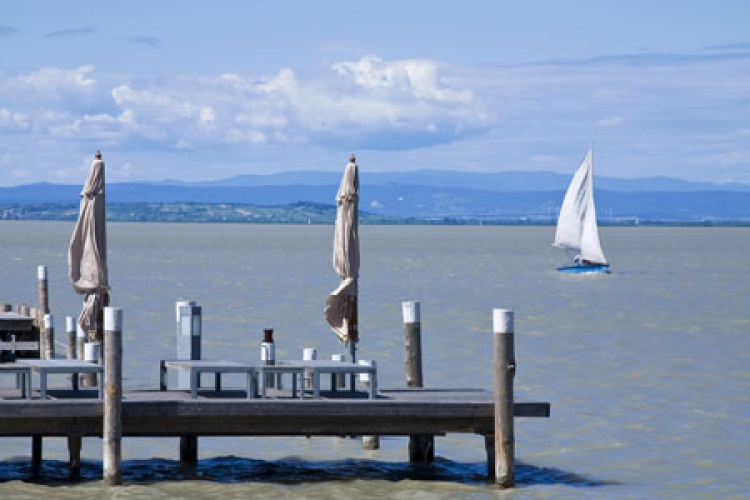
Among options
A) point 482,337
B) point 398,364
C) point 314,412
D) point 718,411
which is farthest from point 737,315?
point 314,412

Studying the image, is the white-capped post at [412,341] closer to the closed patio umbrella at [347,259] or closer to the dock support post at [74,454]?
the closed patio umbrella at [347,259]

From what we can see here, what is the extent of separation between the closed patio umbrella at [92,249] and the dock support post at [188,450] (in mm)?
3423

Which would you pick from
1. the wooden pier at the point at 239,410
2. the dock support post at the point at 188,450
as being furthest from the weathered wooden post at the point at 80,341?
the wooden pier at the point at 239,410

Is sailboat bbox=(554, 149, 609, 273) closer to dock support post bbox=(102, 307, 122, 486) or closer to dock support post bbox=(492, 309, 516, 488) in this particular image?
dock support post bbox=(492, 309, 516, 488)

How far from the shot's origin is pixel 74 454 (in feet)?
73.4

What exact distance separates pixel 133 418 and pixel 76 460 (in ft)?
4.85

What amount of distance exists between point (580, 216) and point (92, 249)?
84.6m

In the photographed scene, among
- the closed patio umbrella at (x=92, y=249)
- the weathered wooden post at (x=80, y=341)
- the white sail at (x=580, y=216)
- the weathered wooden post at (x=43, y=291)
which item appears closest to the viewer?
the closed patio umbrella at (x=92, y=249)

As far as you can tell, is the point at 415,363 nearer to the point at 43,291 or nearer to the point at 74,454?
the point at 74,454

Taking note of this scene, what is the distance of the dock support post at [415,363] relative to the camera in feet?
80.8

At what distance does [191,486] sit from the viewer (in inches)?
904

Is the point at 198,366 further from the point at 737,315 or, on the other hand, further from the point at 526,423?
the point at 737,315

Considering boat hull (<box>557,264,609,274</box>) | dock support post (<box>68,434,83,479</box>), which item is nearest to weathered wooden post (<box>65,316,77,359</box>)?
dock support post (<box>68,434,83,479</box>)

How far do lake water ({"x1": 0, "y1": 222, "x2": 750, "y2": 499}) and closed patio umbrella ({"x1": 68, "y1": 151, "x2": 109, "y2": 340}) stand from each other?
2.13m
